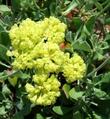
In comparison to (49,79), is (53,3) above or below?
above

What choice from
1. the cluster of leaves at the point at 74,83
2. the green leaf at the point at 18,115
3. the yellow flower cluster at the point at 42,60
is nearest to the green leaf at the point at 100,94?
the cluster of leaves at the point at 74,83

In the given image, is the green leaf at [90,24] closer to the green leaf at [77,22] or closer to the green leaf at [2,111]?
the green leaf at [77,22]

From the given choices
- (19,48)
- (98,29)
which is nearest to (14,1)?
(98,29)

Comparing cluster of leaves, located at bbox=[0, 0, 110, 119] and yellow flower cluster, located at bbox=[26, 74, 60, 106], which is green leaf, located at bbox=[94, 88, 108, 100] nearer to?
cluster of leaves, located at bbox=[0, 0, 110, 119]

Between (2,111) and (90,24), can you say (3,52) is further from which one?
(90,24)

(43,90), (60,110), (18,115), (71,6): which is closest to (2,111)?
(18,115)

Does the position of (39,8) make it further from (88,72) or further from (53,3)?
(88,72)
